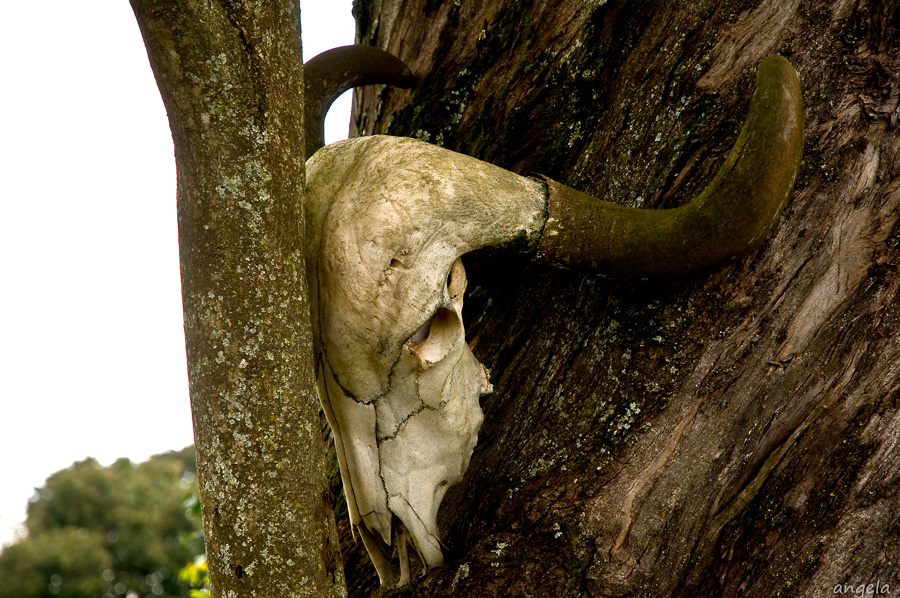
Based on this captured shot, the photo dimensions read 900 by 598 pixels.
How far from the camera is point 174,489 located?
101 ft

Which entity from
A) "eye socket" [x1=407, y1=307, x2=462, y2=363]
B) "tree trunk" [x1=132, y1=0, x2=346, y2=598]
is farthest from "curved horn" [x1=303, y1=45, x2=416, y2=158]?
"eye socket" [x1=407, y1=307, x2=462, y2=363]

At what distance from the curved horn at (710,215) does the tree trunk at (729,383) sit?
21cm

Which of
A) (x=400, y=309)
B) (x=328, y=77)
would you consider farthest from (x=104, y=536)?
(x=400, y=309)

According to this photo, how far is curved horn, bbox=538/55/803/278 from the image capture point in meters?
1.91

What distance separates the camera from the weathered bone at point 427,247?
74.7 inches

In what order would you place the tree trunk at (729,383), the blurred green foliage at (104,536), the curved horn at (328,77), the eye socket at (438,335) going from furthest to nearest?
the blurred green foliage at (104,536)
the curved horn at (328,77)
the tree trunk at (729,383)
the eye socket at (438,335)

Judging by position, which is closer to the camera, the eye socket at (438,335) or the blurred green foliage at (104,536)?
the eye socket at (438,335)

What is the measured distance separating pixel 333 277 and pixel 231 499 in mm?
598

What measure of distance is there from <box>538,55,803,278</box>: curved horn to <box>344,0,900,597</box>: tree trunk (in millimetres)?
212

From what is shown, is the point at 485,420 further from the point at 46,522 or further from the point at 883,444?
the point at 46,522

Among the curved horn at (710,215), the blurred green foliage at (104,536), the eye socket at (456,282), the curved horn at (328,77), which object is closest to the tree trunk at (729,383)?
the curved horn at (710,215)

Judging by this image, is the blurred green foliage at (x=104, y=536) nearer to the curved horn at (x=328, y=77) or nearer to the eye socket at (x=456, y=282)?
the curved horn at (x=328, y=77)

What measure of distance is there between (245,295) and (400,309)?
1.27 feet

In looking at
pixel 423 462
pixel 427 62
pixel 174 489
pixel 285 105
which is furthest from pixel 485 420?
pixel 174 489
